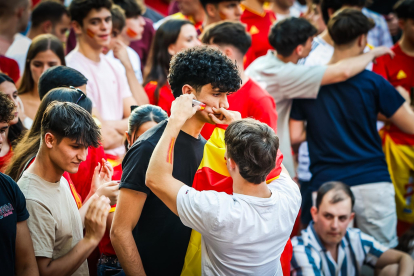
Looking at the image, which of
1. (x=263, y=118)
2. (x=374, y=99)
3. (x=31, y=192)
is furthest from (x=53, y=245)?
(x=374, y=99)

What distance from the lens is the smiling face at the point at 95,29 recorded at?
406 centimetres

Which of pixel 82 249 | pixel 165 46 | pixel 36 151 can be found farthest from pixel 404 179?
pixel 36 151

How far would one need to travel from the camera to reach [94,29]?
407cm

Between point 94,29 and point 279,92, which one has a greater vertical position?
point 94,29

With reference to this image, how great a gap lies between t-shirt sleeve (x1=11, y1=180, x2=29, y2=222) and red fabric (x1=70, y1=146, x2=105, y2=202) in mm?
765

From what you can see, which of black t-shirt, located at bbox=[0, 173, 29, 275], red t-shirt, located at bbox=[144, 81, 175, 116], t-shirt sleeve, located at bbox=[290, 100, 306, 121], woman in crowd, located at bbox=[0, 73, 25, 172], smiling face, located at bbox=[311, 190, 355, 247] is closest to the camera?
black t-shirt, located at bbox=[0, 173, 29, 275]

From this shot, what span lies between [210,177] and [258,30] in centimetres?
380

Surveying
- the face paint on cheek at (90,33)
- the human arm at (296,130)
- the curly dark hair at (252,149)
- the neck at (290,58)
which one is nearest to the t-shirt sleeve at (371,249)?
the human arm at (296,130)

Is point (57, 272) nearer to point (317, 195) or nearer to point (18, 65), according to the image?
point (317, 195)

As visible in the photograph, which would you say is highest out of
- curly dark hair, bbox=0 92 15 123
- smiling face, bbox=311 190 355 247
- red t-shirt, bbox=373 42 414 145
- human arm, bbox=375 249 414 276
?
curly dark hair, bbox=0 92 15 123

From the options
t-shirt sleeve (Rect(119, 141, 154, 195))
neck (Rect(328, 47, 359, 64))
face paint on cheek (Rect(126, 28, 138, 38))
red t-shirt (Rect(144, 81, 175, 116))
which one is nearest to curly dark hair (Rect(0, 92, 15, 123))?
t-shirt sleeve (Rect(119, 141, 154, 195))

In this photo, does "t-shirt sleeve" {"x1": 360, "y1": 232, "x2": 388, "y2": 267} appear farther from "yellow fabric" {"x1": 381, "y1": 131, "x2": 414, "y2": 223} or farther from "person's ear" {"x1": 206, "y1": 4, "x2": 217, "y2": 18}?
"person's ear" {"x1": 206, "y1": 4, "x2": 217, "y2": 18}

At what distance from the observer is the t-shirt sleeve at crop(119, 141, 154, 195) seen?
83.0 inches

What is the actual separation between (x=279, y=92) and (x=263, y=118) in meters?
0.82
